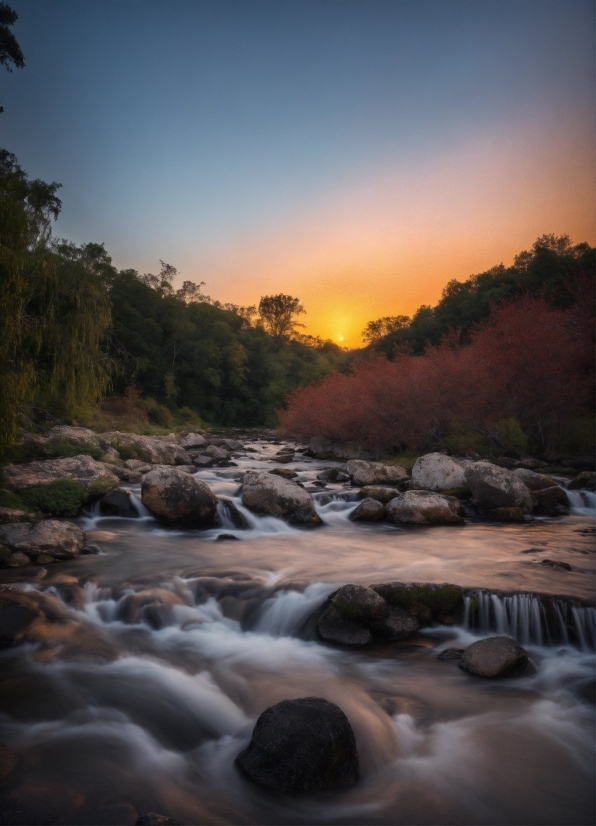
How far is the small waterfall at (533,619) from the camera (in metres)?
6.09

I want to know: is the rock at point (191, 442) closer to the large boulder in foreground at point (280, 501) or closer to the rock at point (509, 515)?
the large boulder in foreground at point (280, 501)

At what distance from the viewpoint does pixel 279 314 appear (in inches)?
3034

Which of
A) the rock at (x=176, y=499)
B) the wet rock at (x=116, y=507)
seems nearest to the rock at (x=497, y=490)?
the rock at (x=176, y=499)

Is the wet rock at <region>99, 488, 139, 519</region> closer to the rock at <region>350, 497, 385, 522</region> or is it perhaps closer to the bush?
the bush

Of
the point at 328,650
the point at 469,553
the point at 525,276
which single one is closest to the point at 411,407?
the point at 469,553

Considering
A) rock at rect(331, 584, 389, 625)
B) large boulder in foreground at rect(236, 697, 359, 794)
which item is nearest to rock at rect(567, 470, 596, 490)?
rock at rect(331, 584, 389, 625)

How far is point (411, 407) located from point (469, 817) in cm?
2010

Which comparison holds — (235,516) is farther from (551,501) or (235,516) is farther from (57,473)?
(551,501)

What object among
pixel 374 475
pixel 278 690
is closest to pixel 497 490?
pixel 374 475

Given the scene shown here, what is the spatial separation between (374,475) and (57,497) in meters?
10.0

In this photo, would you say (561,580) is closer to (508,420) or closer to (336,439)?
(508,420)

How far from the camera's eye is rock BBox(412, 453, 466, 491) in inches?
563

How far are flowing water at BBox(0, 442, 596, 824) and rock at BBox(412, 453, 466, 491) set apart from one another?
474 centimetres

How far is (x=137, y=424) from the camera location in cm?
3356
